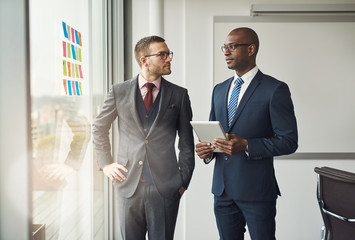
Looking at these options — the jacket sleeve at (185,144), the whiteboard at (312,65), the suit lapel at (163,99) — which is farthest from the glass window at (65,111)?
Result: the whiteboard at (312,65)

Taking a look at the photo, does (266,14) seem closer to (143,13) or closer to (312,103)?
(312,103)

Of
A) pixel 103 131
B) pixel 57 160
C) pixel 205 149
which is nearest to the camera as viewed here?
pixel 57 160

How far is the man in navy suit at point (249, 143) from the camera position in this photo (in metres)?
1.67

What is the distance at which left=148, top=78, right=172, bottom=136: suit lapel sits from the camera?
162 centimetres

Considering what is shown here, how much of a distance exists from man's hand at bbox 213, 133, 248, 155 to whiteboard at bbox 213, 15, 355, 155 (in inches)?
56.1

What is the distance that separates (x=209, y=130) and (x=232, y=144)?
14 centimetres

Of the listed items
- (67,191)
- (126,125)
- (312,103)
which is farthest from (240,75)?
(312,103)

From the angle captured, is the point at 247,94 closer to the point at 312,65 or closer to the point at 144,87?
the point at 144,87

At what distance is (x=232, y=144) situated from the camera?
1637 millimetres

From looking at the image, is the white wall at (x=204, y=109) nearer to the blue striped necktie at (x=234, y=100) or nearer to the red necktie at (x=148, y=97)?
the blue striped necktie at (x=234, y=100)

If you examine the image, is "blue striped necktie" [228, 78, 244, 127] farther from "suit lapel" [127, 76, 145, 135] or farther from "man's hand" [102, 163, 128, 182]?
"man's hand" [102, 163, 128, 182]

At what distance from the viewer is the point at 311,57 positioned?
302 centimetres

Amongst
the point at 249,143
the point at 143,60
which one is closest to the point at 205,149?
the point at 249,143

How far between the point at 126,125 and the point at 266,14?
6.39 feet
